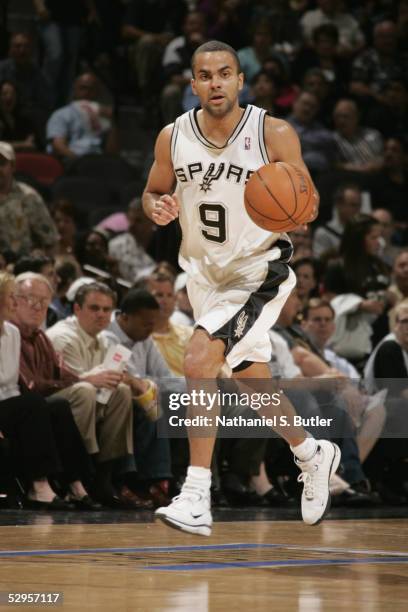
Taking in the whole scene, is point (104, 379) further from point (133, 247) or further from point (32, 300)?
point (133, 247)

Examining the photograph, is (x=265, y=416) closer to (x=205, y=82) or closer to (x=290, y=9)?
(x=205, y=82)

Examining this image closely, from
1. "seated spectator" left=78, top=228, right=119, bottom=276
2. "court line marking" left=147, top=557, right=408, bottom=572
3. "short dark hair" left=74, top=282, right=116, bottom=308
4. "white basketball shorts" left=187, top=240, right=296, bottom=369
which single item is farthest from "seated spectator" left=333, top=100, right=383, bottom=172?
"court line marking" left=147, top=557, right=408, bottom=572

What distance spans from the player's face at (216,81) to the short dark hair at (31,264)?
336 centimetres

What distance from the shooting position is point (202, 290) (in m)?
5.79

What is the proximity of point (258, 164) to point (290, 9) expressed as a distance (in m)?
10.9

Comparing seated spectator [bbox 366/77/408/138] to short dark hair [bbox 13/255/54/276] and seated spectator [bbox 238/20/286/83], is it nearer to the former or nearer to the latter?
seated spectator [bbox 238/20/286/83]

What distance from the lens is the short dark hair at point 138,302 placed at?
8.48 m

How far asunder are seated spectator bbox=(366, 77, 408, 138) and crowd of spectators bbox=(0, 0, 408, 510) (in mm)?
24

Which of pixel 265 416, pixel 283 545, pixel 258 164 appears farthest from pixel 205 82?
pixel 283 545

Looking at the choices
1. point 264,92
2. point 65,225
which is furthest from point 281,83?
point 65,225

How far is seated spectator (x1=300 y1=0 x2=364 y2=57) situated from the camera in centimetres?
1575

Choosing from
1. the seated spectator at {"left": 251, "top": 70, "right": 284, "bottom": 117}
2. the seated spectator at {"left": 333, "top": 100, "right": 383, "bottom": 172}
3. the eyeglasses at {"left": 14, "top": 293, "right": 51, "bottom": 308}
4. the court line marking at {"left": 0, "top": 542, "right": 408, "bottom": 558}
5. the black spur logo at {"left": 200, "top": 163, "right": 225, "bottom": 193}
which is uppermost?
the black spur logo at {"left": 200, "top": 163, "right": 225, "bottom": 193}

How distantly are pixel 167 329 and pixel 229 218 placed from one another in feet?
11.5

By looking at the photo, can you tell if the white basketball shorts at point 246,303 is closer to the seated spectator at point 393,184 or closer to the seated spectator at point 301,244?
the seated spectator at point 301,244
